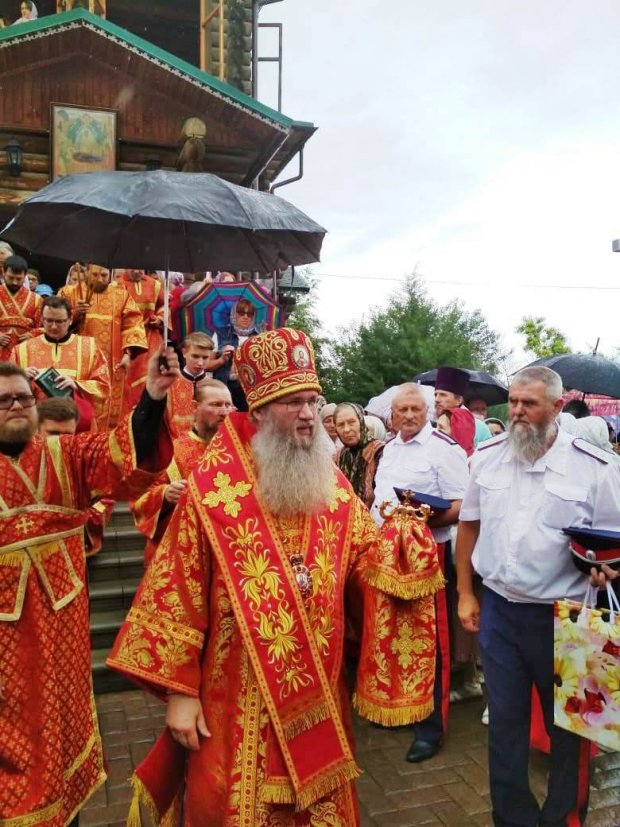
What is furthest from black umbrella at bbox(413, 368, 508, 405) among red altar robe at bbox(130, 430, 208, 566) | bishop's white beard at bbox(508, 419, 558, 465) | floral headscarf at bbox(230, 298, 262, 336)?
bishop's white beard at bbox(508, 419, 558, 465)

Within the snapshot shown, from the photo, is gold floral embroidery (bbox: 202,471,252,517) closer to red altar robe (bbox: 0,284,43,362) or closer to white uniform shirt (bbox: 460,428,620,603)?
white uniform shirt (bbox: 460,428,620,603)

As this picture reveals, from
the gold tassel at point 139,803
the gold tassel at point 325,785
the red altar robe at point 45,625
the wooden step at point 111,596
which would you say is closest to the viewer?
the gold tassel at point 325,785

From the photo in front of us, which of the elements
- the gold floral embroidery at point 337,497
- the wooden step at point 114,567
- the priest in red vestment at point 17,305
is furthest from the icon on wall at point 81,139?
the gold floral embroidery at point 337,497

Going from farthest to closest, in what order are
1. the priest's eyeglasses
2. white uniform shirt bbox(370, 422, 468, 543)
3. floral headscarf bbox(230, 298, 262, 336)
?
floral headscarf bbox(230, 298, 262, 336) → white uniform shirt bbox(370, 422, 468, 543) → the priest's eyeglasses

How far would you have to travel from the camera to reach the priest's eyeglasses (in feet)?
9.61

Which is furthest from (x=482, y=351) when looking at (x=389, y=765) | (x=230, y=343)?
(x=389, y=765)

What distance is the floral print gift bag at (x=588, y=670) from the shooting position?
2.72 m

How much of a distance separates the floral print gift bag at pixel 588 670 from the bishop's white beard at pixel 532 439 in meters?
0.63

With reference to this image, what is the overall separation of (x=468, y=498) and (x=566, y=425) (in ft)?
4.56

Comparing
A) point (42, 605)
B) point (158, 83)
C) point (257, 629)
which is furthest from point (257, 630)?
point (158, 83)

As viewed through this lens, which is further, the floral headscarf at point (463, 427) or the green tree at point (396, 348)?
the green tree at point (396, 348)

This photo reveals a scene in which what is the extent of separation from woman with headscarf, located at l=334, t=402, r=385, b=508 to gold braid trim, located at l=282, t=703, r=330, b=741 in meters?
2.92

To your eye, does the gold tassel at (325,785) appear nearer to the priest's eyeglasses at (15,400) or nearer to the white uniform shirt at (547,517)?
the white uniform shirt at (547,517)

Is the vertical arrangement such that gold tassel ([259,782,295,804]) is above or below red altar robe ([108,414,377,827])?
below
